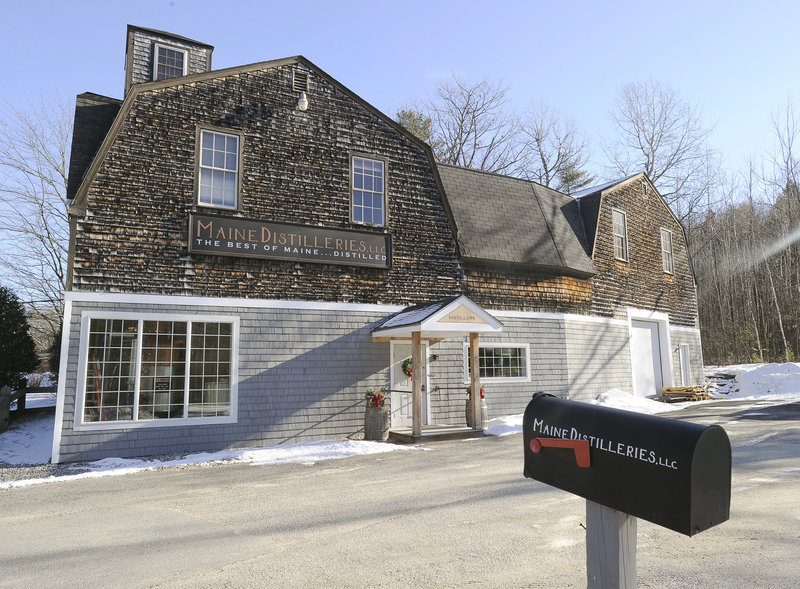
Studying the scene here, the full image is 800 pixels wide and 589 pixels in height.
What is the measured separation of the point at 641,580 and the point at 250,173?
1052cm

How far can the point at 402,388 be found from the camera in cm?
1330

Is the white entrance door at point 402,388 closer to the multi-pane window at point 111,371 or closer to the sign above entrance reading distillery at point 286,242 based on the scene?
the sign above entrance reading distillery at point 286,242

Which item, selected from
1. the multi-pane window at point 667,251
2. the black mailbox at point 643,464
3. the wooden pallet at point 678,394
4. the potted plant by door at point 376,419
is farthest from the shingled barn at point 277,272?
the black mailbox at point 643,464

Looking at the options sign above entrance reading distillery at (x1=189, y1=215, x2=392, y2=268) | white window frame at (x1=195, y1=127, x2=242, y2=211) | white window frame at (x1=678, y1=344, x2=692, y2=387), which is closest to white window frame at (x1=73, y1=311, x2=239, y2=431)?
sign above entrance reading distillery at (x1=189, y1=215, x2=392, y2=268)

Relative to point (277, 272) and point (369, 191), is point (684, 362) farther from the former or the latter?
point (277, 272)

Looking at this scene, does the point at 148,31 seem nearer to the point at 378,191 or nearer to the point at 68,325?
the point at 378,191

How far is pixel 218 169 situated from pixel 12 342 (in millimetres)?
10004

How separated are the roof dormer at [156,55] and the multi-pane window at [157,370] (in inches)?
265

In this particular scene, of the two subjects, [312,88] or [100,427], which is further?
[312,88]

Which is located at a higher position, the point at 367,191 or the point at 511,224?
the point at 367,191

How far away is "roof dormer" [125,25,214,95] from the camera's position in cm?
1380

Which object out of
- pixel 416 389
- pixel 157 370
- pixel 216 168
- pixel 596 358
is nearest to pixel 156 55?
pixel 216 168

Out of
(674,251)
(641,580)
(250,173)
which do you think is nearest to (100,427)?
(250,173)

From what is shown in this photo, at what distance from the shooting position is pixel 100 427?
400 inches
